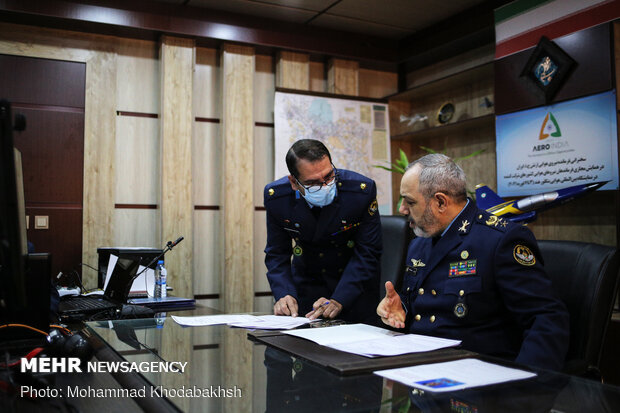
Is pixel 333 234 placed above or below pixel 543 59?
below

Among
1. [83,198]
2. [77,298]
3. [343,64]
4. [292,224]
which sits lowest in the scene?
[77,298]

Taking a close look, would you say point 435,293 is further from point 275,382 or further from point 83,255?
point 83,255

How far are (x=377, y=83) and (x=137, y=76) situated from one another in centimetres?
234

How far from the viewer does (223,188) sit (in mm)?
4578

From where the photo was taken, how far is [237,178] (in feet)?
15.1

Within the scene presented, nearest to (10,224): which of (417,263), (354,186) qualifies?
(417,263)

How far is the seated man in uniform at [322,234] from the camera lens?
7.20ft

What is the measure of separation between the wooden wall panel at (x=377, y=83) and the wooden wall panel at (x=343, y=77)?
0.21 metres

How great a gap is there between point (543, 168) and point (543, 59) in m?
0.76

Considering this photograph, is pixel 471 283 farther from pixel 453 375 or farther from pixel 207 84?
pixel 207 84

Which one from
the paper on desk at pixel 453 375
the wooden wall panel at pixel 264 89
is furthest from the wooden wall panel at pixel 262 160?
the paper on desk at pixel 453 375

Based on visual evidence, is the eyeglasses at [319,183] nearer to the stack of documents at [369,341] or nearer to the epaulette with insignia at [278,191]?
the epaulette with insignia at [278,191]

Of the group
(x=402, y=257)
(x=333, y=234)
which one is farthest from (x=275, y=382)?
(x=402, y=257)

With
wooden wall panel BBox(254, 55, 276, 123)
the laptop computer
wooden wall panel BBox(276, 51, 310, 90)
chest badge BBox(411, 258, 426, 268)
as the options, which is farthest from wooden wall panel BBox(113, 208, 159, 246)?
chest badge BBox(411, 258, 426, 268)
